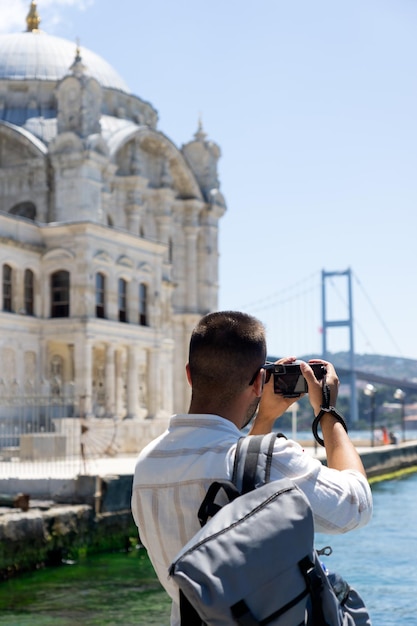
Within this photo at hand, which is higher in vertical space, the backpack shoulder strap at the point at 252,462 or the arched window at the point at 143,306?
the arched window at the point at 143,306

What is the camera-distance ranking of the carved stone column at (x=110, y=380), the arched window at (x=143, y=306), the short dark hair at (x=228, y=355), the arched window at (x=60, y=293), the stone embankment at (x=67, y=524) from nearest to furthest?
1. the short dark hair at (x=228, y=355)
2. the stone embankment at (x=67, y=524)
3. the carved stone column at (x=110, y=380)
4. the arched window at (x=60, y=293)
5. the arched window at (x=143, y=306)

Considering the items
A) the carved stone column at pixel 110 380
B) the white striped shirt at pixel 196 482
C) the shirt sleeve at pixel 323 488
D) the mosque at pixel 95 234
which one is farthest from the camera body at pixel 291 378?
the carved stone column at pixel 110 380

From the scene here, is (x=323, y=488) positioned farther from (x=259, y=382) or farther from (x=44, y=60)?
(x=44, y=60)

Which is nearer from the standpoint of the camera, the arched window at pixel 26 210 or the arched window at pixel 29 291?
the arched window at pixel 29 291

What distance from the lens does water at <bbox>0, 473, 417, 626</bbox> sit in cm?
1227

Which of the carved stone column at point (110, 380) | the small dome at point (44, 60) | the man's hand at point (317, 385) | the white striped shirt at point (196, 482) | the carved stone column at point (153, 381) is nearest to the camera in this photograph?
the white striped shirt at point (196, 482)

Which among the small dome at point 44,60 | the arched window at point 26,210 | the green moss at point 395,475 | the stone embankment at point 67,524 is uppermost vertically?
the small dome at point 44,60

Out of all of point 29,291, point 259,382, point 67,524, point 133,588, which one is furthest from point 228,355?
point 29,291

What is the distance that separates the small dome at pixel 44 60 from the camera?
45906 mm

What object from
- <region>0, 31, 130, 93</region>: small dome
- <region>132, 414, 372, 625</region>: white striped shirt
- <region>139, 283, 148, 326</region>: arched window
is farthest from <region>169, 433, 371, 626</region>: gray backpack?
<region>0, 31, 130, 93</region>: small dome

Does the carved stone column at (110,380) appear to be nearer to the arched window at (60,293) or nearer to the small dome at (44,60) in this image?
the arched window at (60,293)

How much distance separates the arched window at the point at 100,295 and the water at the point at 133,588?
16413mm

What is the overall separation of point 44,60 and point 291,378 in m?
45.9

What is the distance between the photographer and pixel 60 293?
33938mm
